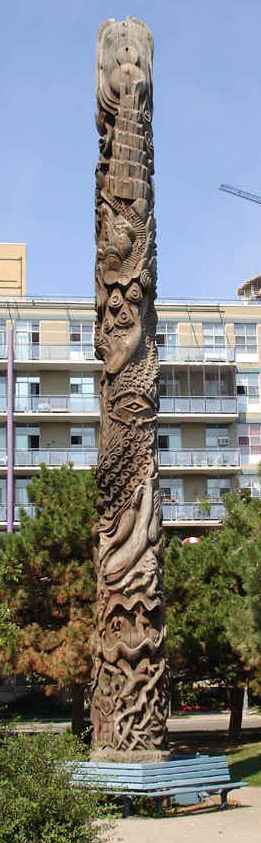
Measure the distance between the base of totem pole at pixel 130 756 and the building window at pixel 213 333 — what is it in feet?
109

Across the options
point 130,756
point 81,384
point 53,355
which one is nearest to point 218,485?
point 81,384

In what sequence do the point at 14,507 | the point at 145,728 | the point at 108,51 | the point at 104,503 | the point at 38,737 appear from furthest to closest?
the point at 14,507 → the point at 108,51 → the point at 104,503 → the point at 145,728 → the point at 38,737

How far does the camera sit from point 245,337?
4659cm

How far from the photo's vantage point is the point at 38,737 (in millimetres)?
9227

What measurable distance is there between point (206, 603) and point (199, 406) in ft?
74.4

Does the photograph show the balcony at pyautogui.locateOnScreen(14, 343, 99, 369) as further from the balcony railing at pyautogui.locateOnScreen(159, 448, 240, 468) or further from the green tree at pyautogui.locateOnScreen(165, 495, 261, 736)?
the green tree at pyautogui.locateOnScreen(165, 495, 261, 736)

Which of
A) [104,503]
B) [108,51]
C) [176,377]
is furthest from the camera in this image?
[176,377]

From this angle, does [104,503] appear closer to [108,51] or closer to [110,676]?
[110,676]

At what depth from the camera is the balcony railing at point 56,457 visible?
42.9 meters

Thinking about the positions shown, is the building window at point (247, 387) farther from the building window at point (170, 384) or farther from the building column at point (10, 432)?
the building column at point (10, 432)

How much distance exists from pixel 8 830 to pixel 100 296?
8900 millimetres

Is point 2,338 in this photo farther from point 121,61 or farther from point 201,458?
point 121,61

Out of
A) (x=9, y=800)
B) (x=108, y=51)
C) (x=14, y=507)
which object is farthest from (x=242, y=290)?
(x=9, y=800)

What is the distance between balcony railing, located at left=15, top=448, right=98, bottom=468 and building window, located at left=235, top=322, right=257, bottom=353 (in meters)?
8.26
